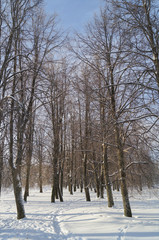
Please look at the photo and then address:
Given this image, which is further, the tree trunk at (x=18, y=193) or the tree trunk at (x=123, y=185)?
the tree trunk at (x=18, y=193)

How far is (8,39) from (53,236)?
7.14m

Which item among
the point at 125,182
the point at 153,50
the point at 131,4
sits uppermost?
the point at 131,4

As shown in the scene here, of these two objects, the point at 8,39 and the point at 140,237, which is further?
the point at 8,39

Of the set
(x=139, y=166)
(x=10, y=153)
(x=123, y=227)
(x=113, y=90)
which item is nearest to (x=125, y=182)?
(x=139, y=166)

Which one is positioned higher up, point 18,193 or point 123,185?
point 123,185

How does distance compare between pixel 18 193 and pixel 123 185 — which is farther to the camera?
pixel 18 193

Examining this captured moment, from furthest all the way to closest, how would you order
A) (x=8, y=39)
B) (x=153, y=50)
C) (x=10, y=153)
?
1. (x=10, y=153)
2. (x=8, y=39)
3. (x=153, y=50)

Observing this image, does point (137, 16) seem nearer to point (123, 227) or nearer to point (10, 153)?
point (123, 227)

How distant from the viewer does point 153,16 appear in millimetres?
4848

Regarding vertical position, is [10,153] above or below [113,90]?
below

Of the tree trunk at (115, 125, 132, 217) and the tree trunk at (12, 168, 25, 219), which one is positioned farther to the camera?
the tree trunk at (12, 168, 25, 219)

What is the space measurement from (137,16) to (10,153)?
7215mm

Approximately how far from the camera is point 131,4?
495 cm

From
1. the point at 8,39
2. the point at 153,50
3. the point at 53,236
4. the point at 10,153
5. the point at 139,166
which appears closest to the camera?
the point at 153,50
